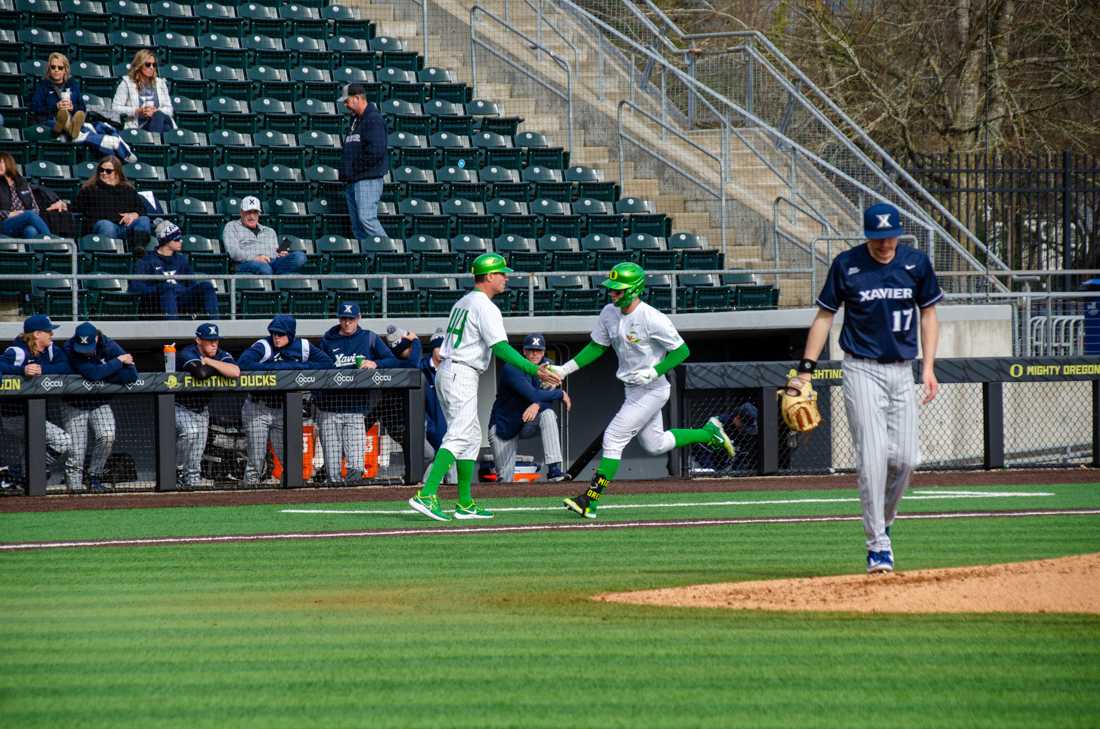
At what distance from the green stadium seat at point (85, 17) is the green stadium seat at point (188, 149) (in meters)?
2.77

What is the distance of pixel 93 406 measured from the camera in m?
15.2

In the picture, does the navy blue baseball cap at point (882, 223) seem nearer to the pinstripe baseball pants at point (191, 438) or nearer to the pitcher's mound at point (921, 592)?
the pitcher's mound at point (921, 592)

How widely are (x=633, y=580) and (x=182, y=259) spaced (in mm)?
10574

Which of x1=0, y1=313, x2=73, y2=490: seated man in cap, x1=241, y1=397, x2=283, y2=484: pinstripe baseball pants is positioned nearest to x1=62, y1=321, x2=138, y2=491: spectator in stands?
x1=0, y1=313, x2=73, y2=490: seated man in cap

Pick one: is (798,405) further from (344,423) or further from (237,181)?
(237,181)

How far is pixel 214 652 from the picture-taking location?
6297 millimetres

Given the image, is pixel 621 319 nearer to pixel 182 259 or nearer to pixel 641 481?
pixel 641 481

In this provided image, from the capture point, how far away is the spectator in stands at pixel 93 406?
15109 millimetres

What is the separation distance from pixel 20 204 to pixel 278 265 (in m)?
2.91

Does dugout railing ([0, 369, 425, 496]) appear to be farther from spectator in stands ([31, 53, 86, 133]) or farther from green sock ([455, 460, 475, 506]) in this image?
spectator in stands ([31, 53, 86, 133])

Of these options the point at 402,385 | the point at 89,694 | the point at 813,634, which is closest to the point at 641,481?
the point at 402,385

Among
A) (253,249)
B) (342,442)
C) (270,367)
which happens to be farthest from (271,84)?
(342,442)

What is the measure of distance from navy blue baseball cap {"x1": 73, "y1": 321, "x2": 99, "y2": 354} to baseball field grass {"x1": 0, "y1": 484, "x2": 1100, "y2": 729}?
446 cm

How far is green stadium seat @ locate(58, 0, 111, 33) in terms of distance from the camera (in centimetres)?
2198
